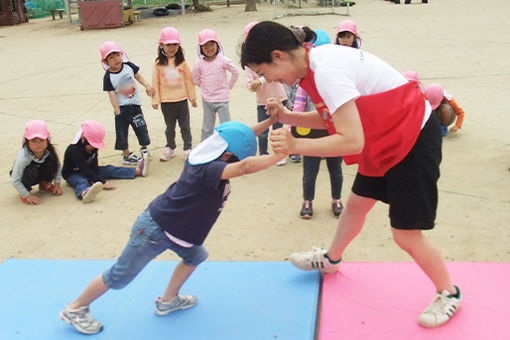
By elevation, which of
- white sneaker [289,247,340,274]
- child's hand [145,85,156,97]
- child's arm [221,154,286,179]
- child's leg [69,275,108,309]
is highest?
child's arm [221,154,286,179]

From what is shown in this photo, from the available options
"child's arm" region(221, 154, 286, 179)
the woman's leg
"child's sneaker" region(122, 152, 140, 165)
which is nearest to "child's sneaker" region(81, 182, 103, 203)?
"child's sneaker" region(122, 152, 140, 165)

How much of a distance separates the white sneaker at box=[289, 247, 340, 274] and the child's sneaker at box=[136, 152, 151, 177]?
8.59ft

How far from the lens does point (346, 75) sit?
229 centimetres

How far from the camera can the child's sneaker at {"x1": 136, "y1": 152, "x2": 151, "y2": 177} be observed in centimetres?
546

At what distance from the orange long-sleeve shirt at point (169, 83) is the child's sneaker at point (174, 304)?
3177 mm

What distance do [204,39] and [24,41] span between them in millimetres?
14220

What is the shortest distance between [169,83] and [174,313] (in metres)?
3.35

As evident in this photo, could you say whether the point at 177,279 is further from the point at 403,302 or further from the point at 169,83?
the point at 169,83

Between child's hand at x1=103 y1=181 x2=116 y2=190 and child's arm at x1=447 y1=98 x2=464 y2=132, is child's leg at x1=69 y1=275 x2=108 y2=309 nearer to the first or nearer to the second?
child's hand at x1=103 y1=181 x2=116 y2=190

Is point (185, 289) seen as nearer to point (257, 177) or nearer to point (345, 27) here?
point (257, 177)

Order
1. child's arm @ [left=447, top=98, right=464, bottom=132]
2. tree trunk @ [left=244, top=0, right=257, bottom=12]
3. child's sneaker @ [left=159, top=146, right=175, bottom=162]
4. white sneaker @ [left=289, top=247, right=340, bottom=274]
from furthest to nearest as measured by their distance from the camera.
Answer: tree trunk @ [left=244, top=0, right=257, bottom=12]
child's arm @ [left=447, top=98, right=464, bottom=132]
child's sneaker @ [left=159, top=146, right=175, bottom=162]
white sneaker @ [left=289, top=247, right=340, bottom=274]

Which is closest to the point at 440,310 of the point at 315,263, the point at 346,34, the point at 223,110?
the point at 315,263

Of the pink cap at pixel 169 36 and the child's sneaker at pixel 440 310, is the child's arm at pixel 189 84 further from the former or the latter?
the child's sneaker at pixel 440 310

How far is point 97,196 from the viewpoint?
200 inches
